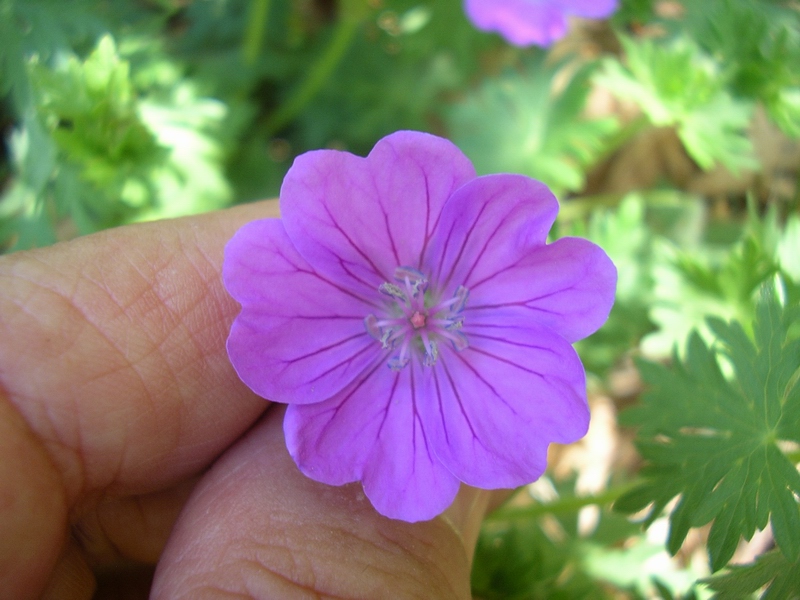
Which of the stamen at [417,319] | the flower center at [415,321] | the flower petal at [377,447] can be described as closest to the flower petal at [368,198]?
the flower center at [415,321]

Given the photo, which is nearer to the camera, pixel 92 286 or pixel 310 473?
pixel 310 473

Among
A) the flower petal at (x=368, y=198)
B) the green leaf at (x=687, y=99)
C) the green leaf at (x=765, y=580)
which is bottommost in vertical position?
the green leaf at (x=765, y=580)

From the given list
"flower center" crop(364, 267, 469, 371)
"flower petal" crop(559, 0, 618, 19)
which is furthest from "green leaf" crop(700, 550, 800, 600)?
"flower petal" crop(559, 0, 618, 19)

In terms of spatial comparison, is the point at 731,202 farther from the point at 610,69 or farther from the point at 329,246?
the point at 329,246

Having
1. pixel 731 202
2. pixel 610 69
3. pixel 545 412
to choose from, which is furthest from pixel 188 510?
pixel 731 202

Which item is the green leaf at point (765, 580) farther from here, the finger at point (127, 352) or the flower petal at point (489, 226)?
the finger at point (127, 352)
